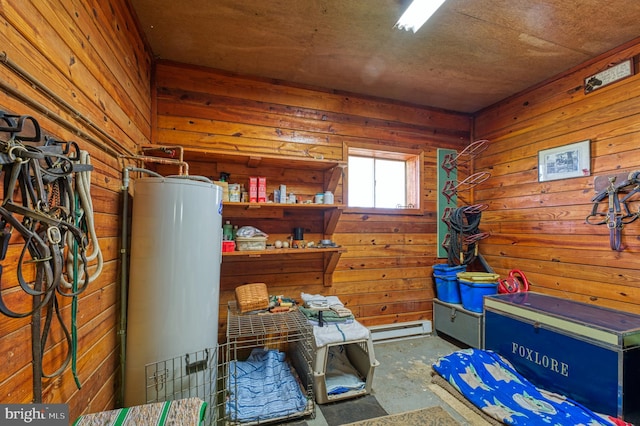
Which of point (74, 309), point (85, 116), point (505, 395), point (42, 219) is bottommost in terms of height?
point (505, 395)

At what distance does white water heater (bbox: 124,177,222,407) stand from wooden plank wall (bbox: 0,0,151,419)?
0.44 feet

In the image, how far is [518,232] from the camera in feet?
9.77

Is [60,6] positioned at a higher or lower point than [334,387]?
higher

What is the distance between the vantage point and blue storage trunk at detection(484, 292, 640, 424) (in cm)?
167

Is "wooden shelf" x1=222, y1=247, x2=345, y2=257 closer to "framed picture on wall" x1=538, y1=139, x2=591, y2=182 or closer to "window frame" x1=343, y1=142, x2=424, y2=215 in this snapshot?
"window frame" x1=343, y1=142, x2=424, y2=215

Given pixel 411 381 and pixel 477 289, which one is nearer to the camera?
pixel 411 381

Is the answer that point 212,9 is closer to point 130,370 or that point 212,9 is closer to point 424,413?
point 130,370

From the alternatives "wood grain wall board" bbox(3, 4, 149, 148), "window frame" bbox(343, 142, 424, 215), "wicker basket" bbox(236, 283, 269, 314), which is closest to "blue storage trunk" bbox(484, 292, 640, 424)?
"window frame" bbox(343, 142, 424, 215)

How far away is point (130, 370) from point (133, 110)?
1675mm

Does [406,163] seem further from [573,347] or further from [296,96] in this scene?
[573,347]

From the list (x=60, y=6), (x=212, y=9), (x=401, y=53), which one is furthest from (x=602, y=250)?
(x=60, y=6)

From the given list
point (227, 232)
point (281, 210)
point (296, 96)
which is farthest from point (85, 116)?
point (296, 96)

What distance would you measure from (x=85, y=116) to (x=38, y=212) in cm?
63

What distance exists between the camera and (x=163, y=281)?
164cm
